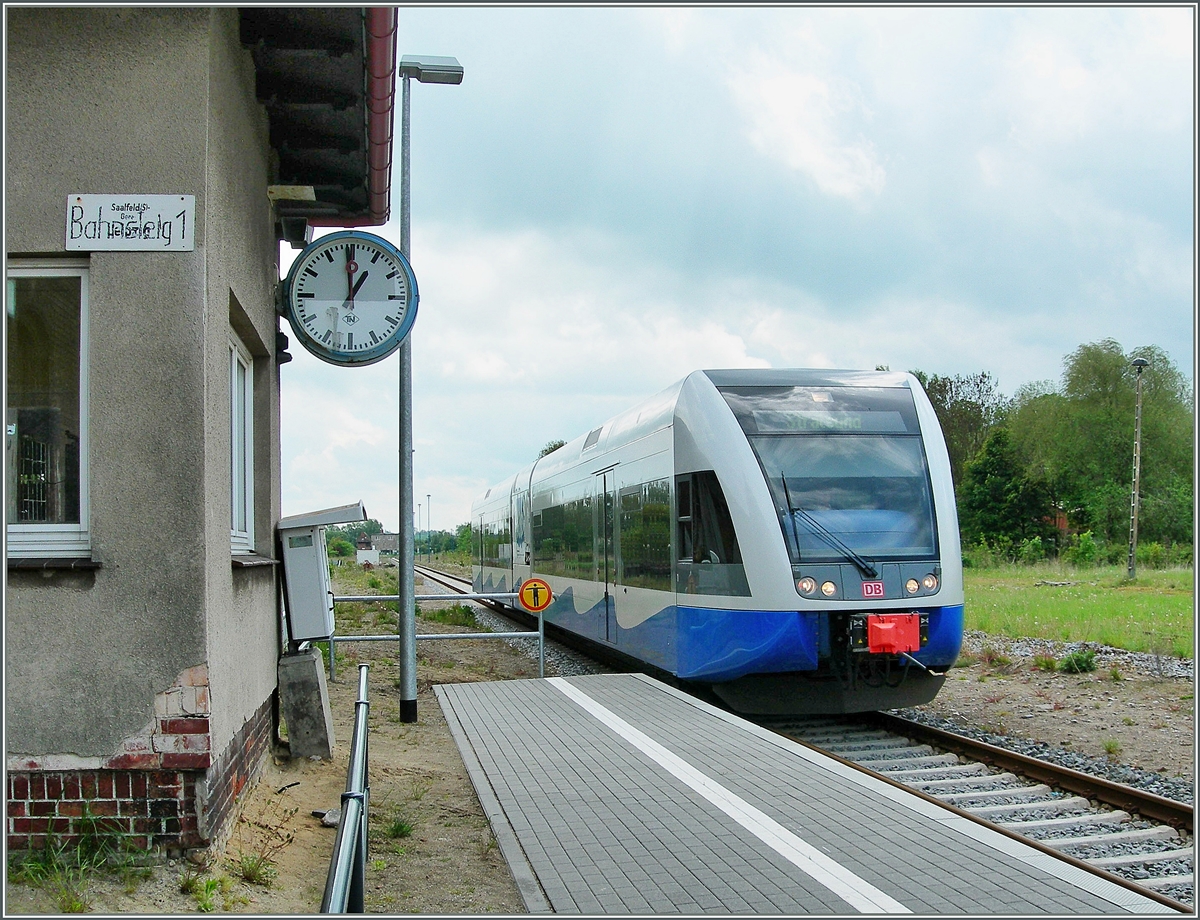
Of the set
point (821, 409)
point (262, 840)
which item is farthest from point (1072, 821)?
point (262, 840)

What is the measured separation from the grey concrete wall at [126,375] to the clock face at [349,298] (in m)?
2.46

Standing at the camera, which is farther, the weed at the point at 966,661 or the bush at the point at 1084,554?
the bush at the point at 1084,554

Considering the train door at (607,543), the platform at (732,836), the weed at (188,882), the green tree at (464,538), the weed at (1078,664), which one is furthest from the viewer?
the green tree at (464,538)

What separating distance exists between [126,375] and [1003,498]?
64.3m

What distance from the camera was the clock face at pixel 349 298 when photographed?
8.02m

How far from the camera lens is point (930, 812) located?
6434mm

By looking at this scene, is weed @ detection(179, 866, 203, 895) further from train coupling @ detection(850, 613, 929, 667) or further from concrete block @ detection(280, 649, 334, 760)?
train coupling @ detection(850, 613, 929, 667)

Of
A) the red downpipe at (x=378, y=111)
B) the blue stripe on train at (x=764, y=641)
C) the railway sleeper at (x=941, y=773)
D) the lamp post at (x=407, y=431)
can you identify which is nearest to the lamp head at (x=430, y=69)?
the lamp post at (x=407, y=431)

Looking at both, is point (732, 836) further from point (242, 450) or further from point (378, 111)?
point (378, 111)

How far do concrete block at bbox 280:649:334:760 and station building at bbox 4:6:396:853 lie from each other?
2345 mm

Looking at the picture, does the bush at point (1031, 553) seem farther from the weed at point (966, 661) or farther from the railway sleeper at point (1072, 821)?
the railway sleeper at point (1072, 821)

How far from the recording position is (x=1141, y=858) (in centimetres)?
645

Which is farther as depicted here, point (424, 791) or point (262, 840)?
point (424, 791)

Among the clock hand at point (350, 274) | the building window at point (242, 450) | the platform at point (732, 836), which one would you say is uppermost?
the clock hand at point (350, 274)
